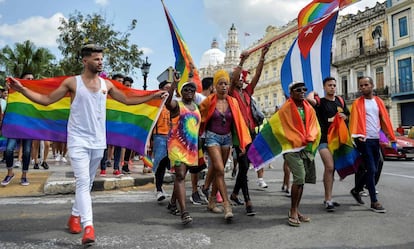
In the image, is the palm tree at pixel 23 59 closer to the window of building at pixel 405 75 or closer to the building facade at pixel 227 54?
the window of building at pixel 405 75

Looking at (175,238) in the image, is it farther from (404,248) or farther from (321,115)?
(321,115)

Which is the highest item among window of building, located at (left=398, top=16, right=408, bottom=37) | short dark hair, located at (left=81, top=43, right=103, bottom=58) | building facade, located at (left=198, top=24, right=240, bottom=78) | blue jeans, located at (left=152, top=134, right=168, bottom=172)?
building facade, located at (left=198, top=24, right=240, bottom=78)

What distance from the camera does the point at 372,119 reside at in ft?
17.2

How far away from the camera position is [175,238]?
3.64 metres

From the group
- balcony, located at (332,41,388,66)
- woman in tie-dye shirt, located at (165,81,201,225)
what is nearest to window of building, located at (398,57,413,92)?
balcony, located at (332,41,388,66)

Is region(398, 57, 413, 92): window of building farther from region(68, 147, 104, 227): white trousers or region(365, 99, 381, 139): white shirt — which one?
region(68, 147, 104, 227): white trousers

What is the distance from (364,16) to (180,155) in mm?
38382

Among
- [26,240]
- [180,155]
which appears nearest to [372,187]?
[180,155]

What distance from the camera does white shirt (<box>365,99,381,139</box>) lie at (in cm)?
521

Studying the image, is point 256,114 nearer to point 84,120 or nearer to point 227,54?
point 84,120

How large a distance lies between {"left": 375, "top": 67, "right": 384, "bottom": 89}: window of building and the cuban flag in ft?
106

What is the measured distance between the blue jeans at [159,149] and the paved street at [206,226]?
629 mm

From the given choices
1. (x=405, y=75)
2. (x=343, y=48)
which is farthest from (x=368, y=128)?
(x=343, y=48)

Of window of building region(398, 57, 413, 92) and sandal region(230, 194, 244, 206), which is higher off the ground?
window of building region(398, 57, 413, 92)
